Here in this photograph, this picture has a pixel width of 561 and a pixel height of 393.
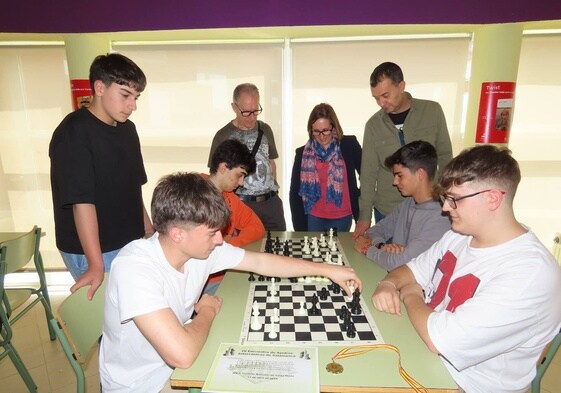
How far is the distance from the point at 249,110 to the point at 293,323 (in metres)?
1.93

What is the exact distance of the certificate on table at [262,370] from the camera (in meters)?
1.17

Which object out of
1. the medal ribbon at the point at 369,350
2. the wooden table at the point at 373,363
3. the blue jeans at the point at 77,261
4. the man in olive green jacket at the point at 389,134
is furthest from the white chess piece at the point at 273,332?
the man in olive green jacket at the point at 389,134

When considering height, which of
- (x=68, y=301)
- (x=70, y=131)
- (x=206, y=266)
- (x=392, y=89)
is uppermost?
(x=392, y=89)

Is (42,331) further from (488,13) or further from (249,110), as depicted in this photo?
(488,13)

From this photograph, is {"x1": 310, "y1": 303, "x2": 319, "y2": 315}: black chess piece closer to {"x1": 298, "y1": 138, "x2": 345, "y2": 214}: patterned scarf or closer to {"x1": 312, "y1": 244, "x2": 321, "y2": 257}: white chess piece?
{"x1": 312, "y1": 244, "x2": 321, "y2": 257}: white chess piece

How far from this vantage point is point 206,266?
164 cm

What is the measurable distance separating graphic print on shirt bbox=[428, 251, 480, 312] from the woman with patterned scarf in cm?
146

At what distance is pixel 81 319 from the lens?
1.64 metres

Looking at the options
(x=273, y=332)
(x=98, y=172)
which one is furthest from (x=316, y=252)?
(x=98, y=172)

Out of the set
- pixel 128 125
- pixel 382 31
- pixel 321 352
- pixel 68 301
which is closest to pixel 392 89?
pixel 382 31

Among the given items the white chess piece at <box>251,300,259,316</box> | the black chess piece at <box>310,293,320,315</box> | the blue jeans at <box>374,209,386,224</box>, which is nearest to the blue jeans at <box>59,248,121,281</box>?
the white chess piece at <box>251,300,259,316</box>

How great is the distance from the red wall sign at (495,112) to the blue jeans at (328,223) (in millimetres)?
1363

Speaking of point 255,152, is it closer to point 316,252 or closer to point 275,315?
point 316,252

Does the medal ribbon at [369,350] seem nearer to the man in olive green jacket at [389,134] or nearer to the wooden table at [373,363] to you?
the wooden table at [373,363]
